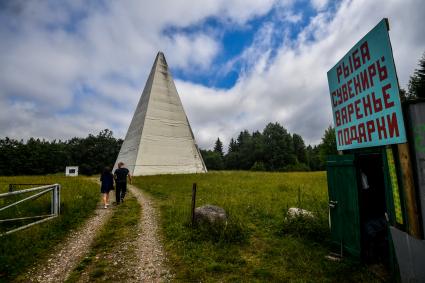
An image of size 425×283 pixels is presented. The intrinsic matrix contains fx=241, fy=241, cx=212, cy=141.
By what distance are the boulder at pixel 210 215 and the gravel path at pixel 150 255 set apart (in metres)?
1.41

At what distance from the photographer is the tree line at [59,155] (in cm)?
7031

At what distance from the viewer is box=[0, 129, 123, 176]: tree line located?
7031 centimetres

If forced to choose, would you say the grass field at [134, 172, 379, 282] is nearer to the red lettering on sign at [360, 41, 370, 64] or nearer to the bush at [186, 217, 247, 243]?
the bush at [186, 217, 247, 243]

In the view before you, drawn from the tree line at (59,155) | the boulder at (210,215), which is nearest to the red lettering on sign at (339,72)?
the boulder at (210,215)

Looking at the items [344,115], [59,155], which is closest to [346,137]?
[344,115]

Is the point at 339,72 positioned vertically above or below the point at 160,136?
below

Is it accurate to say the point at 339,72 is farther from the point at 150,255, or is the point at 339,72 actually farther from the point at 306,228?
the point at 150,255

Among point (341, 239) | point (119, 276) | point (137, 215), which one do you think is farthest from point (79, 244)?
point (341, 239)

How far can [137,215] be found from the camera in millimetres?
9484

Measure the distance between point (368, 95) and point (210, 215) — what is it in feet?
17.2

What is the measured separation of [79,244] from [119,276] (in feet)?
7.77

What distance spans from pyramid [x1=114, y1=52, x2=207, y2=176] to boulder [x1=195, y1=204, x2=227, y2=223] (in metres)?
20.9

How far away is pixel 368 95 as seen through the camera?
4824mm

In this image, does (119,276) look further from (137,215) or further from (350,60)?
(350,60)
